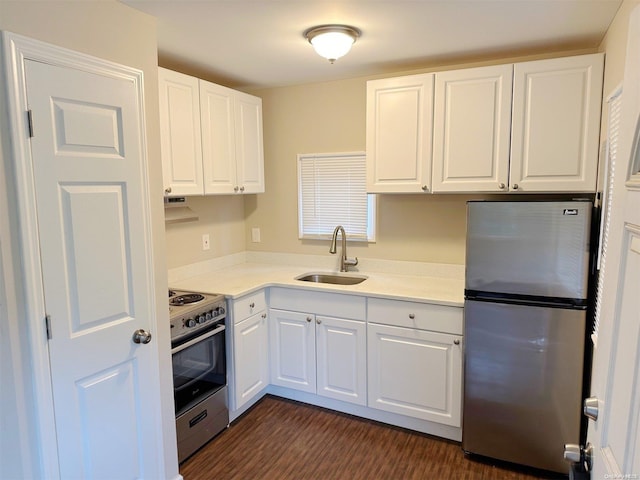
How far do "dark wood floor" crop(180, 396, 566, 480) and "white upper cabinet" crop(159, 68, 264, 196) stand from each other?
5.27 feet

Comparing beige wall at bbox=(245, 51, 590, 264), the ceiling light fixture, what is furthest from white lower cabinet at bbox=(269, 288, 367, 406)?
the ceiling light fixture

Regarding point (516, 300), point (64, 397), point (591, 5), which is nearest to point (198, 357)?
point (64, 397)

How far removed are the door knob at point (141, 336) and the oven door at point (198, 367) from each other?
1.12ft

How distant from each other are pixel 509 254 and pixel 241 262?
2280 millimetres

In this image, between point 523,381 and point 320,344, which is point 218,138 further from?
point 523,381

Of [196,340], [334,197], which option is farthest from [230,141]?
[196,340]

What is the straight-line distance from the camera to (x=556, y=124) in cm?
235

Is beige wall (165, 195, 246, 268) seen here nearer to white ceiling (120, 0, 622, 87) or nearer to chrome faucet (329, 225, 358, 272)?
chrome faucet (329, 225, 358, 272)

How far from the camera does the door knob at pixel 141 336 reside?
1.89 metres

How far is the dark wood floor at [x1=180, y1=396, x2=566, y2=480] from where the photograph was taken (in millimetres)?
2326

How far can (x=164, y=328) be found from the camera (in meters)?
2.10

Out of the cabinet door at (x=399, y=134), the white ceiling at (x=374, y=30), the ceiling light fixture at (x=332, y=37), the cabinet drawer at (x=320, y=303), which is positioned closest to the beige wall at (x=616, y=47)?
the white ceiling at (x=374, y=30)

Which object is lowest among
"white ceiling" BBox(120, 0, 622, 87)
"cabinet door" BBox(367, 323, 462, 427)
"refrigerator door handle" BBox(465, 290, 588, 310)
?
"cabinet door" BBox(367, 323, 462, 427)

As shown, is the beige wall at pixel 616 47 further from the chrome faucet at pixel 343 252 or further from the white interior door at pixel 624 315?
the chrome faucet at pixel 343 252
